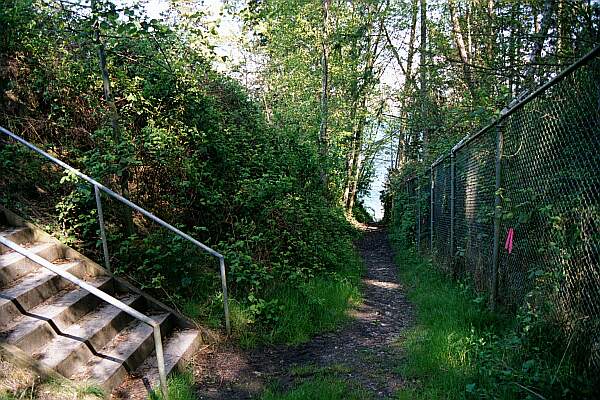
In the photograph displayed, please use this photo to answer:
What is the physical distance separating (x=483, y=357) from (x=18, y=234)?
4850 mm

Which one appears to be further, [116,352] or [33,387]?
[116,352]

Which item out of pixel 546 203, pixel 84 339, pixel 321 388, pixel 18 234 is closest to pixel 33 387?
pixel 84 339

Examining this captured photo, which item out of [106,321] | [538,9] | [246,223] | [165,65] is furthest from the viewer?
[246,223]

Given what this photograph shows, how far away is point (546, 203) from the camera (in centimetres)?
365

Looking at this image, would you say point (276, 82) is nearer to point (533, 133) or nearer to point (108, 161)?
point (108, 161)

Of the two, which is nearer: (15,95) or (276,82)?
(15,95)

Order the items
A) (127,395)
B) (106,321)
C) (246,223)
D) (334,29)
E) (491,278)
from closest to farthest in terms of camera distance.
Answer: (127,395) → (106,321) → (491,278) → (246,223) → (334,29)

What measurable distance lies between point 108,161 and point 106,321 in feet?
7.11

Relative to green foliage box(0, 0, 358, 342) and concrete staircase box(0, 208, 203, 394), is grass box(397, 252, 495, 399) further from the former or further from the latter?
concrete staircase box(0, 208, 203, 394)

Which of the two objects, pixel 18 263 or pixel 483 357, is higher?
pixel 18 263

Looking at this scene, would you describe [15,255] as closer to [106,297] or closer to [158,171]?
[106,297]

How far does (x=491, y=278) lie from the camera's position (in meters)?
5.04

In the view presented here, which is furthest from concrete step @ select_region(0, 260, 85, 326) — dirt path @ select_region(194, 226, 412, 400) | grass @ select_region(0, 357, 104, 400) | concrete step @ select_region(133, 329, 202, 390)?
dirt path @ select_region(194, 226, 412, 400)

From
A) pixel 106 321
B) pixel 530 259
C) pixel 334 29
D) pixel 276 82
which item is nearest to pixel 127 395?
pixel 106 321
